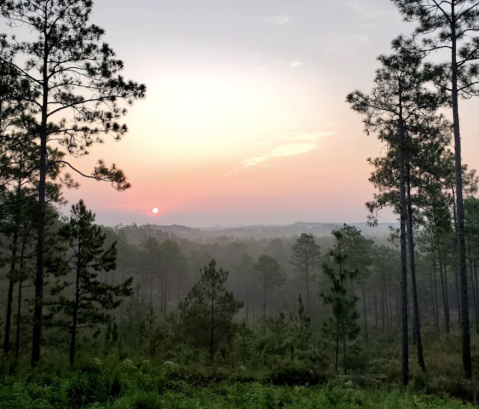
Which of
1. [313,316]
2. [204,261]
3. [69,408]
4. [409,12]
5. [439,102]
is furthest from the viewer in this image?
[204,261]

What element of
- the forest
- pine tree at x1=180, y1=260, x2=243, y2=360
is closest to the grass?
the forest

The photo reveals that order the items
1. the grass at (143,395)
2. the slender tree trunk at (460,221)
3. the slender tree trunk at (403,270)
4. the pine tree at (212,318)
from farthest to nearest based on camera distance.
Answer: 1. the pine tree at (212,318)
2. the slender tree trunk at (403,270)
3. the slender tree trunk at (460,221)
4. the grass at (143,395)

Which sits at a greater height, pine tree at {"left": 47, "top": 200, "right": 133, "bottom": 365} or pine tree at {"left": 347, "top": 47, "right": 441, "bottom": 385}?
pine tree at {"left": 347, "top": 47, "right": 441, "bottom": 385}

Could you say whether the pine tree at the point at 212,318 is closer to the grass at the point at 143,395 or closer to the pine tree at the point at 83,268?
the grass at the point at 143,395

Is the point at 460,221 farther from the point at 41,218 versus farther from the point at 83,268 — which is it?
the point at 41,218

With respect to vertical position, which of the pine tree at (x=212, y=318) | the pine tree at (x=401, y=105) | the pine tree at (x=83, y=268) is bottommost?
the pine tree at (x=212, y=318)

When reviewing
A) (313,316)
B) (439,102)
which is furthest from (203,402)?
(313,316)

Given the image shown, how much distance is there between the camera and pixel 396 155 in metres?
16.0

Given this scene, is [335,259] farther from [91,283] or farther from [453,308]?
[453,308]

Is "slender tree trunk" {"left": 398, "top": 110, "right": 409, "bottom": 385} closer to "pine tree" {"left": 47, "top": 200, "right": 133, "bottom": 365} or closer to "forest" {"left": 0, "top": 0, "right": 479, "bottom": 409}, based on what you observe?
"forest" {"left": 0, "top": 0, "right": 479, "bottom": 409}

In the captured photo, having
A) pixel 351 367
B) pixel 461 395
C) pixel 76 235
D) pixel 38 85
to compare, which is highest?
pixel 38 85

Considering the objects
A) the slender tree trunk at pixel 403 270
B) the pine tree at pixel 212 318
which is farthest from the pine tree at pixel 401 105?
the pine tree at pixel 212 318

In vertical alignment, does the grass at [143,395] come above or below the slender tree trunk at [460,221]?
below

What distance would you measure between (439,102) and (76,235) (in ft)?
51.6
